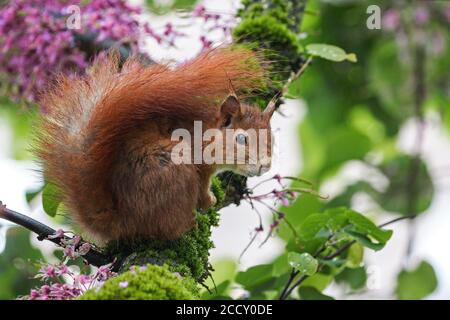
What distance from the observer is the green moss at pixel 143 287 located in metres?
1.77

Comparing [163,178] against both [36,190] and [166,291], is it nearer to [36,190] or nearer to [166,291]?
[166,291]

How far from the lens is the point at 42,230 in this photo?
2.12 m

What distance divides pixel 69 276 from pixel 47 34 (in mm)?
1118

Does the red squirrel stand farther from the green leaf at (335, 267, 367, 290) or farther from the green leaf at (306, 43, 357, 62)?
the green leaf at (335, 267, 367, 290)

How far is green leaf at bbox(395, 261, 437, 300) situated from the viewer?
353cm

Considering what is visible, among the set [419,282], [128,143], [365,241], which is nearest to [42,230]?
[128,143]

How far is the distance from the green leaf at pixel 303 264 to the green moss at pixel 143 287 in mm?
451

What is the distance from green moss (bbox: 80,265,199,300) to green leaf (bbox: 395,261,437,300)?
1857 millimetres

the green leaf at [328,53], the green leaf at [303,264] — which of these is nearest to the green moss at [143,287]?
the green leaf at [303,264]

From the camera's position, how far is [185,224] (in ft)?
7.39

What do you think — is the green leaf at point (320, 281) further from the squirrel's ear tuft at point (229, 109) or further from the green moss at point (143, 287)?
the green moss at point (143, 287)

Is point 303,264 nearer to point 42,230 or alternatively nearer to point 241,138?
point 241,138
